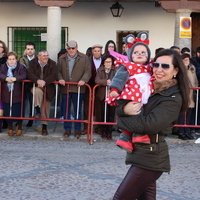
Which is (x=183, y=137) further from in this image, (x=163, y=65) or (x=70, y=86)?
(x=163, y=65)

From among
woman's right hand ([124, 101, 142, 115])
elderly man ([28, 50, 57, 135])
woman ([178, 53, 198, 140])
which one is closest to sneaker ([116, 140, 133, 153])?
woman's right hand ([124, 101, 142, 115])

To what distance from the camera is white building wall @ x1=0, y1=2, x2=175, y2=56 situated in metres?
15.4

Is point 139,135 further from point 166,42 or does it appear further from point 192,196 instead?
point 166,42

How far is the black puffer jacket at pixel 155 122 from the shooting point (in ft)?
13.0

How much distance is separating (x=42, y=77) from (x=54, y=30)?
2.84 metres

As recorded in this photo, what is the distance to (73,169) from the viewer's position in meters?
7.51

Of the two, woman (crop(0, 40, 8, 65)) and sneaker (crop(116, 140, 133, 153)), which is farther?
woman (crop(0, 40, 8, 65))

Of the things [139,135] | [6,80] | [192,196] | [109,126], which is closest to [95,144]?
[109,126]

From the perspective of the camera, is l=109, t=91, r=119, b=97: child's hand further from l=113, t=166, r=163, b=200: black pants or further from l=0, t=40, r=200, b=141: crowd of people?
l=0, t=40, r=200, b=141: crowd of people

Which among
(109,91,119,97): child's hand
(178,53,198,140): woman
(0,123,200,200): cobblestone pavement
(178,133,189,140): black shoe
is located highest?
(109,91,119,97): child's hand

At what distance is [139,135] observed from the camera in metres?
4.05

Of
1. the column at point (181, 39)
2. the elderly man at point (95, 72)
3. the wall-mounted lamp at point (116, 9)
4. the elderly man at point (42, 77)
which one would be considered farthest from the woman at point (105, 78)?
the wall-mounted lamp at point (116, 9)

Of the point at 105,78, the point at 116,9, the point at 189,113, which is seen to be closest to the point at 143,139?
the point at 105,78

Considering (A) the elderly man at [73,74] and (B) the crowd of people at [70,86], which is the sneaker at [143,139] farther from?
(A) the elderly man at [73,74]
